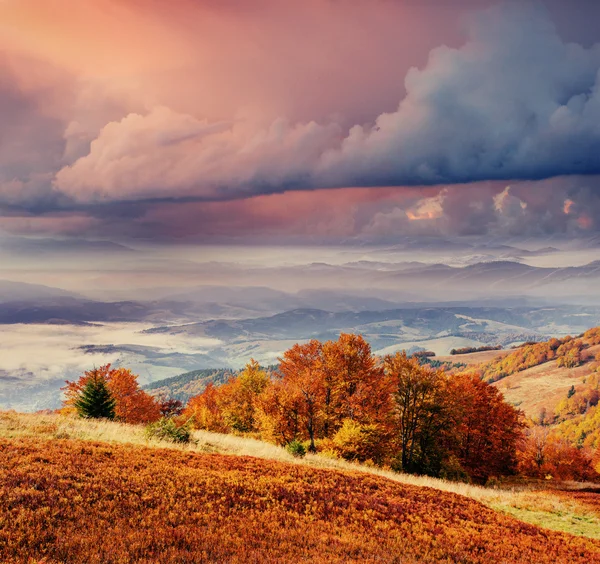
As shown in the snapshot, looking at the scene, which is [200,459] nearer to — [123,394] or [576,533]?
[576,533]

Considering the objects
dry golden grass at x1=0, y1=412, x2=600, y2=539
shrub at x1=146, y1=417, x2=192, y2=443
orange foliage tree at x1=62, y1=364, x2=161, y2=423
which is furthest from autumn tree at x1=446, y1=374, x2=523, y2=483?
orange foliage tree at x1=62, y1=364, x2=161, y2=423

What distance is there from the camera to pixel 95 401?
4025cm

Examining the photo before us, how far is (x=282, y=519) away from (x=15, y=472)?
31.6ft

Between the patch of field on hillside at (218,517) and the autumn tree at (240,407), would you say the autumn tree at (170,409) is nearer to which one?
the autumn tree at (240,407)

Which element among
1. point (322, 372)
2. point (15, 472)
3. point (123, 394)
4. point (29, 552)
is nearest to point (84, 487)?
point (15, 472)

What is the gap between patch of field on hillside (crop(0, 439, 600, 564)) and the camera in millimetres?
11070

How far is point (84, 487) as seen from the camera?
14211mm

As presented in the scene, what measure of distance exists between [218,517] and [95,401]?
1258 inches

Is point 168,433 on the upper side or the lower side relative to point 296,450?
upper

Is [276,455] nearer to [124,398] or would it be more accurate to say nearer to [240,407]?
[240,407]

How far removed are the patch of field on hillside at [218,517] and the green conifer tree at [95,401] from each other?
2192 centimetres

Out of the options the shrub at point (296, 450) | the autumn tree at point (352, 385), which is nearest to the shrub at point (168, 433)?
the shrub at point (296, 450)

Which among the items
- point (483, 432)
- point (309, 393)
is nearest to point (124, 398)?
point (309, 393)

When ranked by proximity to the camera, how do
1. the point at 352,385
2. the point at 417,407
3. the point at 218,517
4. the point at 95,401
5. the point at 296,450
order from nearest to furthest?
the point at 218,517, the point at 296,450, the point at 95,401, the point at 417,407, the point at 352,385
